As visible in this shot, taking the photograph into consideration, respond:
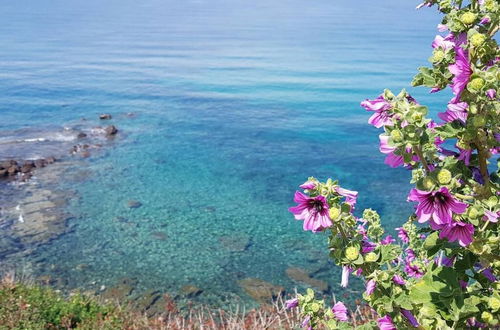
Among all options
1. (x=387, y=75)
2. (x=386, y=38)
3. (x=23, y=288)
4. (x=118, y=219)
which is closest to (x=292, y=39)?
(x=386, y=38)

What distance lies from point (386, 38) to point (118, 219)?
71270mm

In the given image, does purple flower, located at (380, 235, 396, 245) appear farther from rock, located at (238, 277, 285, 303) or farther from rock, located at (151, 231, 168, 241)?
rock, located at (151, 231, 168, 241)

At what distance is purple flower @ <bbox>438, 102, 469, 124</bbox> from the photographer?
308cm

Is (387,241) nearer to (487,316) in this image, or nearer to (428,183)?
(487,316)

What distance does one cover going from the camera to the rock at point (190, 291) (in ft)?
48.5

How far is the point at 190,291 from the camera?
587 inches

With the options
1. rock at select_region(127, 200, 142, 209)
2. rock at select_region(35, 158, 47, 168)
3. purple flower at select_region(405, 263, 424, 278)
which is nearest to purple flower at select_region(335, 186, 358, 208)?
purple flower at select_region(405, 263, 424, 278)

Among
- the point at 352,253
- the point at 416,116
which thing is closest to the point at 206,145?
the point at 352,253

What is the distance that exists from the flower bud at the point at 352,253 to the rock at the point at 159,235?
608 inches

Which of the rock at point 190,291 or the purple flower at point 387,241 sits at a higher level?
the purple flower at point 387,241

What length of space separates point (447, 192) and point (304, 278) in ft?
44.6

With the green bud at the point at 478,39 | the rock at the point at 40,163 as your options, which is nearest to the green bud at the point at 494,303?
the green bud at the point at 478,39

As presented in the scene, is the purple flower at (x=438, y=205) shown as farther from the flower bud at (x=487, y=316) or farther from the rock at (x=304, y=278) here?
the rock at (x=304, y=278)

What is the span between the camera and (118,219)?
1959 cm
